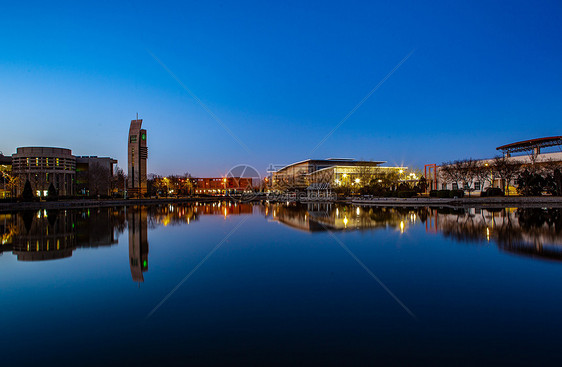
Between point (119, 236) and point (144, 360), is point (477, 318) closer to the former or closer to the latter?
point (144, 360)

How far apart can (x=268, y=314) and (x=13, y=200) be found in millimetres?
43521

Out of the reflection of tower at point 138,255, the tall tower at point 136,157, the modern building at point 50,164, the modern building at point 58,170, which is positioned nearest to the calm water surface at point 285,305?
the reflection of tower at point 138,255

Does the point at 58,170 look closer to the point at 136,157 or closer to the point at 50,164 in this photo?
the point at 50,164

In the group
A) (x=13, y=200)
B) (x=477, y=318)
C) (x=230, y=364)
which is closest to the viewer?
(x=230, y=364)

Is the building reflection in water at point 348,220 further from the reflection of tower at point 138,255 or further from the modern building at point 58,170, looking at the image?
the modern building at point 58,170

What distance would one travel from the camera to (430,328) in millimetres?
4305

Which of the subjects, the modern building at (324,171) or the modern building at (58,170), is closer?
the modern building at (58,170)

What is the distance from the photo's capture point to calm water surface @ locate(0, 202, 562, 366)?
12.3ft

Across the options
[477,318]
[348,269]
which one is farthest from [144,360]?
[348,269]

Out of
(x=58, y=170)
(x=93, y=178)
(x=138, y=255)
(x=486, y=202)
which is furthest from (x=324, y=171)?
(x=138, y=255)

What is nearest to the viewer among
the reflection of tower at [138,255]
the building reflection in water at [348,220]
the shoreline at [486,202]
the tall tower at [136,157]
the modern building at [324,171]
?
the reflection of tower at [138,255]

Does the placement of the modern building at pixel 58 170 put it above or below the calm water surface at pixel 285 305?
above

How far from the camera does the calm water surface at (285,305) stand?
3.76 m

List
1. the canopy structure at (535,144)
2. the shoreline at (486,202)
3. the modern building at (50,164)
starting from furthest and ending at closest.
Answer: the modern building at (50,164)
the canopy structure at (535,144)
the shoreline at (486,202)
